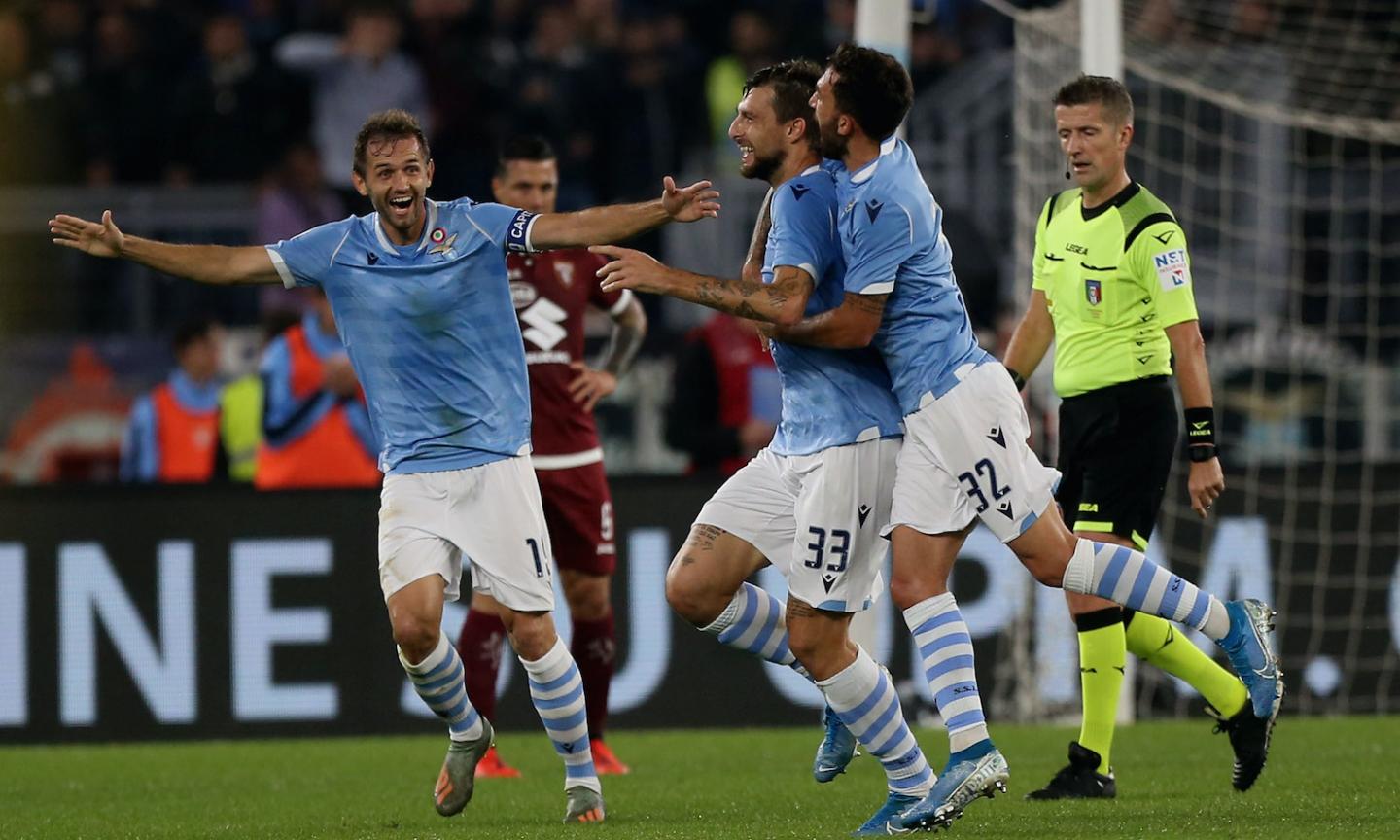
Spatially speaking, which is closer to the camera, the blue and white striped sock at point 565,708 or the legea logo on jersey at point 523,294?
the blue and white striped sock at point 565,708

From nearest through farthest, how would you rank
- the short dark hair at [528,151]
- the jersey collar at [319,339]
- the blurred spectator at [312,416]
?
the short dark hair at [528,151], the blurred spectator at [312,416], the jersey collar at [319,339]

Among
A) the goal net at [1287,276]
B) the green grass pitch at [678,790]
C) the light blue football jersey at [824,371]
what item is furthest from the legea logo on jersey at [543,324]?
the goal net at [1287,276]

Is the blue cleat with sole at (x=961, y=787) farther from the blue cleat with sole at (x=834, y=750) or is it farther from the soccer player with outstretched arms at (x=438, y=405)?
the soccer player with outstretched arms at (x=438, y=405)

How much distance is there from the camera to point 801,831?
6059 millimetres

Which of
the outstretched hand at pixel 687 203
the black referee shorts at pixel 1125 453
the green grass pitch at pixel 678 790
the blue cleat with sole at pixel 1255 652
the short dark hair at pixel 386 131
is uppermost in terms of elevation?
the short dark hair at pixel 386 131

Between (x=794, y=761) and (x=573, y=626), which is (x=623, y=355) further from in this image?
(x=794, y=761)

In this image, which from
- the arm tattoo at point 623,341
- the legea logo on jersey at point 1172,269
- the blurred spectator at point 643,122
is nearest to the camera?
the legea logo on jersey at point 1172,269

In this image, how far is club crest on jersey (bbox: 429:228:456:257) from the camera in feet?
21.4

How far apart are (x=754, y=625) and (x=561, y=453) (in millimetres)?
2015

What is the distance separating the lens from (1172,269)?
682 centimetres

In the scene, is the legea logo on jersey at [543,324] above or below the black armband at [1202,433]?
above

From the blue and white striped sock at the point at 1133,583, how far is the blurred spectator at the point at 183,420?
7.05 metres

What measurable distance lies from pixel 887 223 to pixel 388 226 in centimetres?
161

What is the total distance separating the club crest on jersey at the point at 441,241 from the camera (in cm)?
652
